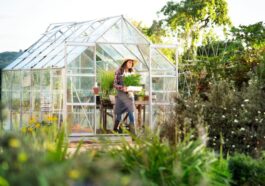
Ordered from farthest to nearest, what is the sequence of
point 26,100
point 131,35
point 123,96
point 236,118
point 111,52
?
point 26,100, point 111,52, point 131,35, point 123,96, point 236,118

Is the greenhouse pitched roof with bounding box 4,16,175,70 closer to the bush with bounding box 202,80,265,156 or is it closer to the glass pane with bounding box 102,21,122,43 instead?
the glass pane with bounding box 102,21,122,43

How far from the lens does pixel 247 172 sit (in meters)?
7.67

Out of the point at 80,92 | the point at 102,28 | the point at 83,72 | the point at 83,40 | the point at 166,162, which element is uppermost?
the point at 102,28

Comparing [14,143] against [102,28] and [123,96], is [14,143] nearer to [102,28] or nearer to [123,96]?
[123,96]

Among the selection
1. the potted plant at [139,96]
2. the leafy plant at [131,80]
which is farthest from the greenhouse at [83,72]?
the leafy plant at [131,80]

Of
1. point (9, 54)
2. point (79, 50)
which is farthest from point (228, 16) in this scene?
point (79, 50)

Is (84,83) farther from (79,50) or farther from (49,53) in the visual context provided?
(49,53)

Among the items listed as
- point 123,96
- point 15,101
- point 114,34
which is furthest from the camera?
point 15,101

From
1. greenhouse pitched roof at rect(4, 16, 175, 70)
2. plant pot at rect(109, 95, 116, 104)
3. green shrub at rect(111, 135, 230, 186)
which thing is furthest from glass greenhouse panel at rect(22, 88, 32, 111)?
green shrub at rect(111, 135, 230, 186)

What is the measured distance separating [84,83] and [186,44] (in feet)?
42.4

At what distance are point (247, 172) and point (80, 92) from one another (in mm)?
10017

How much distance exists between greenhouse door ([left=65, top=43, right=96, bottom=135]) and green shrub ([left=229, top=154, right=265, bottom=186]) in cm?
977

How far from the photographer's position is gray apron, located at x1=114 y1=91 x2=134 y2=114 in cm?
1618

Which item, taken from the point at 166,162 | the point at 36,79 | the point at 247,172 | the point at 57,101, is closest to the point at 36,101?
the point at 36,79
